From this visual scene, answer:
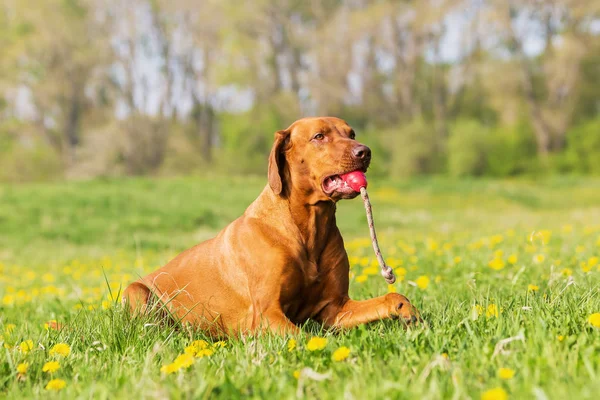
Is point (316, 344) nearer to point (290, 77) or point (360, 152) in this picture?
point (360, 152)

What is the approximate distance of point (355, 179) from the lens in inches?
126

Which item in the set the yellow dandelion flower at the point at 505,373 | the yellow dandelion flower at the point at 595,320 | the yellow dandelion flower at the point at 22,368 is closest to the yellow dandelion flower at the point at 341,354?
the yellow dandelion flower at the point at 505,373

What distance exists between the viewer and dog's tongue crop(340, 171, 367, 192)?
318 cm

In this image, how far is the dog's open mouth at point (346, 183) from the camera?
319 cm

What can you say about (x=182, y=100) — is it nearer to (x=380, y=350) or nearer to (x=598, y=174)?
(x=598, y=174)

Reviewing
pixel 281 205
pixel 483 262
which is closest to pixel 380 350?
pixel 281 205

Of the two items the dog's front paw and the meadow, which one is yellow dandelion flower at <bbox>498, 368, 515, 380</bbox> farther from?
the dog's front paw

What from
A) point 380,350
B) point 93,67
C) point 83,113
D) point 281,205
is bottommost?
point 380,350

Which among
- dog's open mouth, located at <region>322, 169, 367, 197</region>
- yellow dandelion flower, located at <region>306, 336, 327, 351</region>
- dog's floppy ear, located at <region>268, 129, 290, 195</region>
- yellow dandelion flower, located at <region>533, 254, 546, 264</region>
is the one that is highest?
dog's floppy ear, located at <region>268, 129, 290, 195</region>

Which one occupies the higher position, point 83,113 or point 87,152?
point 83,113

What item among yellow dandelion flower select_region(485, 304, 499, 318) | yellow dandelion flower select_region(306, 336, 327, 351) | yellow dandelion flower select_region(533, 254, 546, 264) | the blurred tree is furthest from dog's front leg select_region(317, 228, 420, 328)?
the blurred tree

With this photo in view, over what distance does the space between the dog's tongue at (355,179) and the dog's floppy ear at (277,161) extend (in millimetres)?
375

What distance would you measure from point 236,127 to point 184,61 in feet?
15.2

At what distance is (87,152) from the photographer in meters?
30.1
